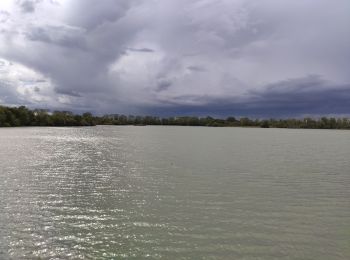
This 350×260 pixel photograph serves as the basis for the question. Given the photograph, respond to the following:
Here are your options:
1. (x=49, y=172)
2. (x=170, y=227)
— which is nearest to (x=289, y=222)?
(x=170, y=227)

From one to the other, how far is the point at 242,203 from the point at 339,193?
10.5 meters

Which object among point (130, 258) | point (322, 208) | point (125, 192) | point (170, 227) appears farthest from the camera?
point (125, 192)

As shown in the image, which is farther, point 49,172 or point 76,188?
point 49,172

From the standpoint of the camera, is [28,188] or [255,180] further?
[255,180]

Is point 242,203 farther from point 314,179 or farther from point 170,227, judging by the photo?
point 314,179

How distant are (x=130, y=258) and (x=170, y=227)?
5.19 meters

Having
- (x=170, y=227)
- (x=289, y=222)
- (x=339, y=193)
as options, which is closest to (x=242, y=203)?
(x=289, y=222)

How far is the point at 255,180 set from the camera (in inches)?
1565

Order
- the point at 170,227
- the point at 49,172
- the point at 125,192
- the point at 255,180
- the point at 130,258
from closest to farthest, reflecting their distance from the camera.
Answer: the point at 130,258, the point at 170,227, the point at 125,192, the point at 255,180, the point at 49,172

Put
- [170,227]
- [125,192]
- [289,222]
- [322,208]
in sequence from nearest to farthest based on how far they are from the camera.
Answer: [170,227], [289,222], [322,208], [125,192]

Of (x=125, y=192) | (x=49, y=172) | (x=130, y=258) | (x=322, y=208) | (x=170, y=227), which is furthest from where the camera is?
(x=49, y=172)

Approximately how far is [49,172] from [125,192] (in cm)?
1400

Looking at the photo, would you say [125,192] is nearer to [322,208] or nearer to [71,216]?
[71,216]

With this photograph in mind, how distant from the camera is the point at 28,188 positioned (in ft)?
107
